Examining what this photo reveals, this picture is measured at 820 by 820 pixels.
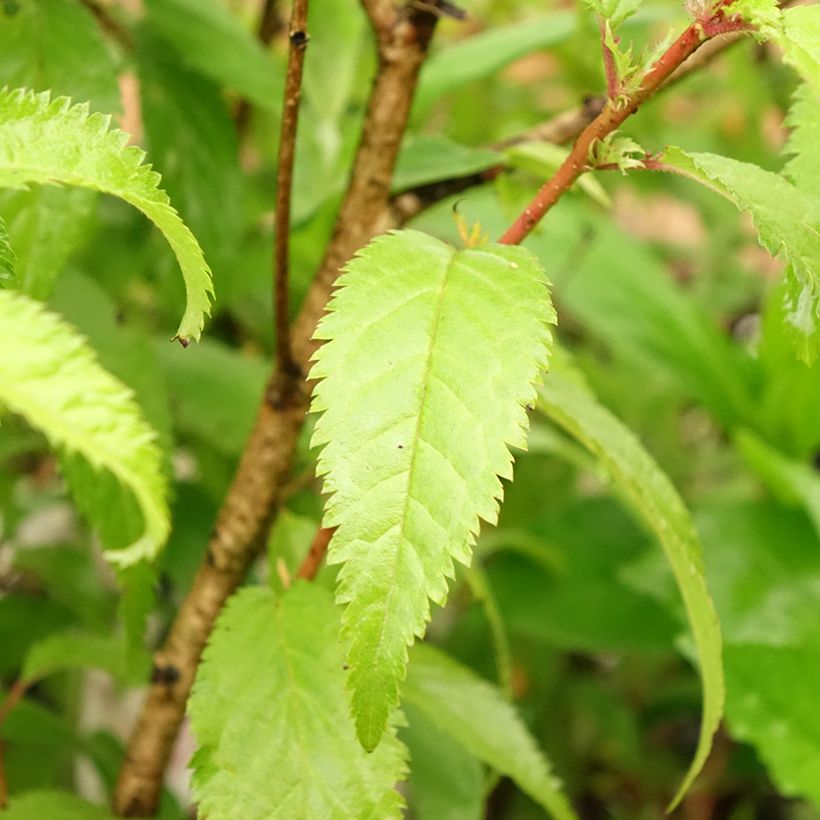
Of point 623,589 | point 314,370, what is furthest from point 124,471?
point 623,589

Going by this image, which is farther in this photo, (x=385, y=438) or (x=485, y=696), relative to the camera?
(x=485, y=696)

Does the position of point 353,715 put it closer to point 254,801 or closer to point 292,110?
point 254,801

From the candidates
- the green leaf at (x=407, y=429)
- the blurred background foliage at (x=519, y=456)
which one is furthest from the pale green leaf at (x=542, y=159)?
the green leaf at (x=407, y=429)

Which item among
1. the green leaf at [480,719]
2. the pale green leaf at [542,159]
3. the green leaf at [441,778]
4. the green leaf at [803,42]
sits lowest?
the green leaf at [441,778]

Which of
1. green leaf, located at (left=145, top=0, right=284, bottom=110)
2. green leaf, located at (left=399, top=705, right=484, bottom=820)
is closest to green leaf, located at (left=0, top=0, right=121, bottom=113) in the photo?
green leaf, located at (left=145, top=0, right=284, bottom=110)

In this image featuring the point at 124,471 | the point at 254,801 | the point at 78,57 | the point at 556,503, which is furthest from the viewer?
the point at 556,503

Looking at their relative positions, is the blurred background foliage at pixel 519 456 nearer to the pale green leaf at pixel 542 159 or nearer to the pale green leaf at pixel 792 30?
the pale green leaf at pixel 542 159

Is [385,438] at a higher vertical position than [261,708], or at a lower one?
higher
